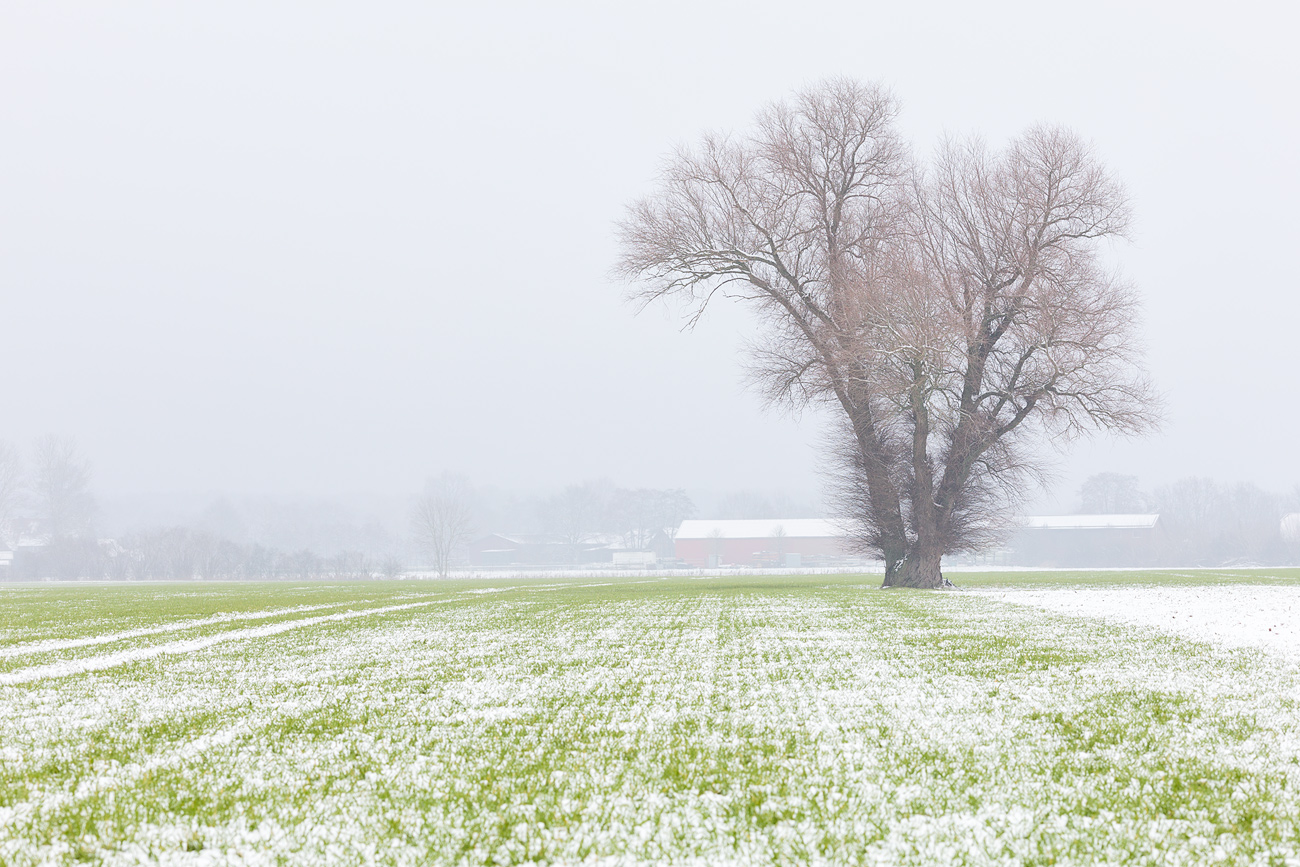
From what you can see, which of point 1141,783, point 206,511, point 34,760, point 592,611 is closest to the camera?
point 1141,783

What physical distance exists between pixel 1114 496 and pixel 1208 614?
116430 mm

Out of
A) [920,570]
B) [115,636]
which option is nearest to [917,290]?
[920,570]

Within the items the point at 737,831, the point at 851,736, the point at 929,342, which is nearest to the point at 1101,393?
the point at 929,342

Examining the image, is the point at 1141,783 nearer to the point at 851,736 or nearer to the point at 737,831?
the point at 851,736

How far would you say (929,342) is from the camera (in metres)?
22.4

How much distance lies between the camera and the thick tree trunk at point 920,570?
25.9 meters

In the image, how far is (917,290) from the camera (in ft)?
75.0

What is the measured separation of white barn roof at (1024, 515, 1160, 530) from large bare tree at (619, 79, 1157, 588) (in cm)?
7519

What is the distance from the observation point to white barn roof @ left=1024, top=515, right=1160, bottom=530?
9525 centimetres

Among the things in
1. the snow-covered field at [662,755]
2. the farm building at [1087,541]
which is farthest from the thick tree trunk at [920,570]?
the farm building at [1087,541]

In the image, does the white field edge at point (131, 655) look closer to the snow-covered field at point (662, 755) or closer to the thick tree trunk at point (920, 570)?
the snow-covered field at point (662, 755)

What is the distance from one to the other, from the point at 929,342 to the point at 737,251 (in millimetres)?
6172

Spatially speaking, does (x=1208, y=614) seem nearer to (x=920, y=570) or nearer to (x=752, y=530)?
(x=920, y=570)

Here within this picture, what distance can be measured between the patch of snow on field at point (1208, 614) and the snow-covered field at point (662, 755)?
2.38ft
